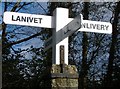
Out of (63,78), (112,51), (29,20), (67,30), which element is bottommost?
(63,78)

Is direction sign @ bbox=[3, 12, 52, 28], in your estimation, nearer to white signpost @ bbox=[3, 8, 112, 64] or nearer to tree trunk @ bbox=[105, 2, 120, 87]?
white signpost @ bbox=[3, 8, 112, 64]

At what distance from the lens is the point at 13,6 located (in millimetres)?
9508

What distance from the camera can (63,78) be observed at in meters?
2.84

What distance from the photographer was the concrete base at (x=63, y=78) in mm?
2826

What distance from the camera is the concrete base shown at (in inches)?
111

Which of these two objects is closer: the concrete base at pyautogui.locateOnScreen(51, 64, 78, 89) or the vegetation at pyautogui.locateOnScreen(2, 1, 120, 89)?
the concrete base at pyautogui.locateOnScreen(51, 64, 78, 89)

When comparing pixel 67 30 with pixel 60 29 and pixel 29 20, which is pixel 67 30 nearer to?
Result: pixel 60 29

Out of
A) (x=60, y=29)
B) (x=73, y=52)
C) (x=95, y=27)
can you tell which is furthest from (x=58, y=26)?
(x=73, y=52)

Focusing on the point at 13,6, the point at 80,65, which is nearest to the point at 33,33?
the point at 13,6

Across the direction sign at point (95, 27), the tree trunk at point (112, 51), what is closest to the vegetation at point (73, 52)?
the tree trunk at point (112, 51)

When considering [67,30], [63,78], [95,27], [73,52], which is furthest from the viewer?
[73,52]

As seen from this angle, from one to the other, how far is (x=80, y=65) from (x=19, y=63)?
1.90 meters

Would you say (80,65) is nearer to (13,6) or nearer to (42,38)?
(42,38)

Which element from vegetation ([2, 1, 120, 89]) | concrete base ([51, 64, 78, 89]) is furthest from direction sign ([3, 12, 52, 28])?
vegetation ([2, 1, 120, 89])
